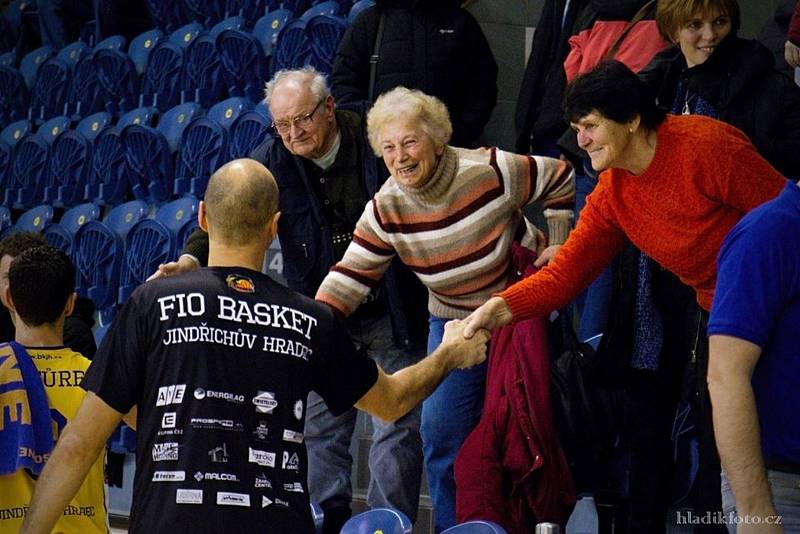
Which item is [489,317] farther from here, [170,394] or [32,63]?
[32,63]

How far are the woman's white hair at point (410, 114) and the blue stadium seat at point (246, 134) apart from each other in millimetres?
3065

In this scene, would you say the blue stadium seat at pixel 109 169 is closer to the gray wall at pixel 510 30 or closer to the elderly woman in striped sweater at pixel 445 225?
the gray wall at pixel 510 30

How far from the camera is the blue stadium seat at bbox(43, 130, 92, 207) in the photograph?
948cm

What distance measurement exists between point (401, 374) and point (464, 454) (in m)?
1.04

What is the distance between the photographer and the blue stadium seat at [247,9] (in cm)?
941

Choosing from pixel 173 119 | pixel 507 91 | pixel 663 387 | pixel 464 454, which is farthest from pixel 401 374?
pixel 173 119

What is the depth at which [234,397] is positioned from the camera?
318 cm

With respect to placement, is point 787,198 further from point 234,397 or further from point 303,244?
point 303,244

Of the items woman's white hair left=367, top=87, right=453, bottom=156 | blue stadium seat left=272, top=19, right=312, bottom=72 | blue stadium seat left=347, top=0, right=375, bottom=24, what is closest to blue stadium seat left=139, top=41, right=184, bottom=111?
blue stadium seat left=272, top=19, right=312, bottom=72

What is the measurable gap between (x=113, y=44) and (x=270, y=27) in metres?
1.88

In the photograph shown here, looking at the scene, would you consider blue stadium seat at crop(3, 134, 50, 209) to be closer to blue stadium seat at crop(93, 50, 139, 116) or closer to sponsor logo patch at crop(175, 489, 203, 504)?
blue stadium seat at crop(93, 50, 139, 116)

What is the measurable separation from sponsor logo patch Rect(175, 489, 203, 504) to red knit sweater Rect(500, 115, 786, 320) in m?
1.47

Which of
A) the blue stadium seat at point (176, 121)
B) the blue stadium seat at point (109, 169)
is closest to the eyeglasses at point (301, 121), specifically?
the blue stadium seat at point (176, 121)

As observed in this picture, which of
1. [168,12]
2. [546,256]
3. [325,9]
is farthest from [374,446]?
[168,12]
